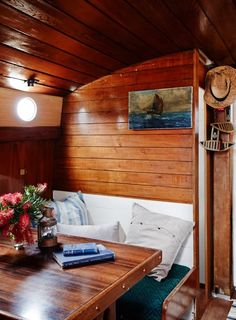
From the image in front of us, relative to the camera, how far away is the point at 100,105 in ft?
9.57

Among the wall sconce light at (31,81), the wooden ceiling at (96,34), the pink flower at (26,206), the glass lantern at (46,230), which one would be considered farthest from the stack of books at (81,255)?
the wall sconce light at (31,81)

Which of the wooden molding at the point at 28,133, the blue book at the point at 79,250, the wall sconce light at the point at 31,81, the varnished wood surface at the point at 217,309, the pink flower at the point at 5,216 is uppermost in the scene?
the wall sconce light at the point at 31,81

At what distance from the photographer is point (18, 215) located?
166 centimetres

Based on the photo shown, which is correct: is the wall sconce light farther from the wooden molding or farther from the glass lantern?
the glass lantern

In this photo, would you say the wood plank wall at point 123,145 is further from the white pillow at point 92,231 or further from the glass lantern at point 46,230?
the glass lantern at point 46,230

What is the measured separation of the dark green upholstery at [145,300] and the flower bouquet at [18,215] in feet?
2.24

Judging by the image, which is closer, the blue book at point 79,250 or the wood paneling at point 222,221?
the blue book at point 79,250

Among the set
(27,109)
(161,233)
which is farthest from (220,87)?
(27,109)

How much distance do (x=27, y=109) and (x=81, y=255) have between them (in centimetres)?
150

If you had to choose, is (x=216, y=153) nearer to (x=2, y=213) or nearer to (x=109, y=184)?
(x=109, y=184)

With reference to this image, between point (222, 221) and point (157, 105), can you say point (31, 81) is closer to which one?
point (157, 105)

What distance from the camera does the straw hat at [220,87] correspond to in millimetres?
2514

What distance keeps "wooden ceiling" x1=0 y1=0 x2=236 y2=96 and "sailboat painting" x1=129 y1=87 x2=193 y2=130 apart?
291mm

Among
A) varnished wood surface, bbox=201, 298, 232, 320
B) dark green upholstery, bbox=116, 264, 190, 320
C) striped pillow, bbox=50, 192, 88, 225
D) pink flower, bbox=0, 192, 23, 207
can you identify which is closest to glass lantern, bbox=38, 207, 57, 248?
pink flower, bbox=0, 192, 23, 207
